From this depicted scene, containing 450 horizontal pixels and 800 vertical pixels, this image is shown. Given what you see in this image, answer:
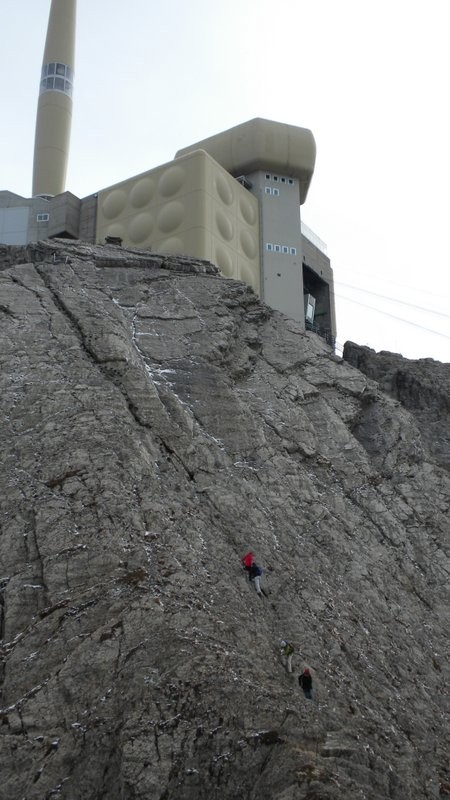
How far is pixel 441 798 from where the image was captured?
1488 centimetres

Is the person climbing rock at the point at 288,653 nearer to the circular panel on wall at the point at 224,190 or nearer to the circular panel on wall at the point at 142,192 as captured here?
the circular panel on wall at the point at 224,190

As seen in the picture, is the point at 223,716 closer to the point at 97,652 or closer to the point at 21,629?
the point at 97,652

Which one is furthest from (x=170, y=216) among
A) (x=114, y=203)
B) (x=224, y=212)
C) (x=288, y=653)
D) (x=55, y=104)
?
(x=288, y=653)

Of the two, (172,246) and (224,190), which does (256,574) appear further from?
(224,190)

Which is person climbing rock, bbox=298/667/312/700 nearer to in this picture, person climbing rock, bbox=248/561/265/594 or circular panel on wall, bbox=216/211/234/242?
person climbing rock, bbox=248/561/265/594

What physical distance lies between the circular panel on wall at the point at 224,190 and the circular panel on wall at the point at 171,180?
2684 mm

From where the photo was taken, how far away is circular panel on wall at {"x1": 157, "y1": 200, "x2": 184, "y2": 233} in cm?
4725

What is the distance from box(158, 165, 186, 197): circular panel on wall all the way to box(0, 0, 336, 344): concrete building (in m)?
0.07

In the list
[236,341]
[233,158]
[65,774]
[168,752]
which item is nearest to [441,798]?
[168,752]

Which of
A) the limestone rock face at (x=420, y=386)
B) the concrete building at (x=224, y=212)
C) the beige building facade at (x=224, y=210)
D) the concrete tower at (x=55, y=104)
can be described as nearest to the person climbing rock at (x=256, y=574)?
the limestone rock face at (x=420, y=386)

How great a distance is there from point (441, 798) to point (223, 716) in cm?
549

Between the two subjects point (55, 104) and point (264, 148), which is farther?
point (55, 104)

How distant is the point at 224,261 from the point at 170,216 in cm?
498

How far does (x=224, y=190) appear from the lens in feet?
162
